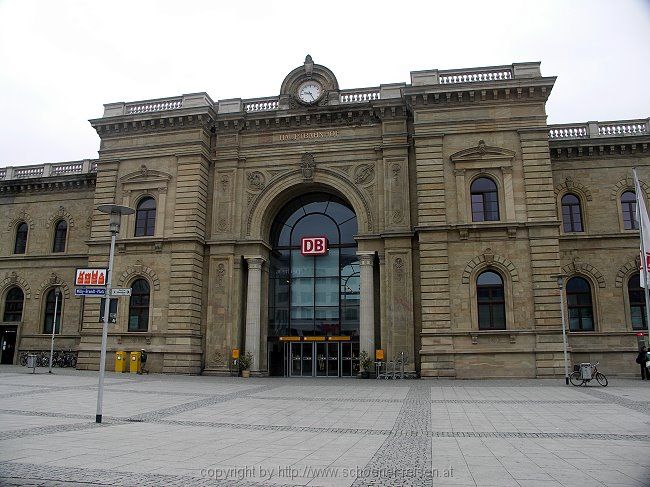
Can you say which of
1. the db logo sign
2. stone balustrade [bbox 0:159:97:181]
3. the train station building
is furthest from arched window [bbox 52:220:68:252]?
the db logo sign

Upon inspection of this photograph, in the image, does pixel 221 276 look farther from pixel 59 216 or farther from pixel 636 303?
pixel 636 303

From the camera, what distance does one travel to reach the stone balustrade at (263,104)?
115 feet

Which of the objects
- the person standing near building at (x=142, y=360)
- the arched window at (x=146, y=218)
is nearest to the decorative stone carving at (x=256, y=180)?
the arched window at (x=146, y=218)

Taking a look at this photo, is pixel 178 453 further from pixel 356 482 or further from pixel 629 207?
pixel 629 207

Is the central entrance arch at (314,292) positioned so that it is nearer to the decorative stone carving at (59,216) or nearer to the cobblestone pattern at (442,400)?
the cobblestone pattern at (442,400)

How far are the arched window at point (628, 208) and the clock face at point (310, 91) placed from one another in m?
20.6

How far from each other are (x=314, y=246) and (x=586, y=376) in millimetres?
17633

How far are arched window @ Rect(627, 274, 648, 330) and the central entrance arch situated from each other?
16764 mm

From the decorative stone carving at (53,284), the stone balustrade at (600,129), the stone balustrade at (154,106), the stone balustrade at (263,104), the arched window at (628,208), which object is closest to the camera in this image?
the arched window at (628,208)

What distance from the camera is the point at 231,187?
113ft

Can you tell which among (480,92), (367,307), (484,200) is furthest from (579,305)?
(480,92)

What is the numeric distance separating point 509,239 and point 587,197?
8.58 metres

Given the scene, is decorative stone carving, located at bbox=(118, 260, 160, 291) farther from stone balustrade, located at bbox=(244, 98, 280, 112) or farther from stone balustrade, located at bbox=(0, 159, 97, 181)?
stone balustrade, located at bbox=(244, 98, 280, 112)

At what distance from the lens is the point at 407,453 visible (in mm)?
10383
